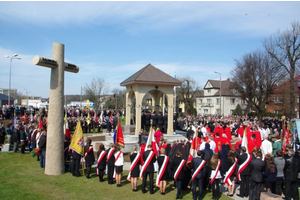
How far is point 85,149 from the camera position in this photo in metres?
10.2

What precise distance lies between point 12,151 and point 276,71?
34276 millimetres

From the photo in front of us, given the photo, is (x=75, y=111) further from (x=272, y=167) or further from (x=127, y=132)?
(x=272, y=167)

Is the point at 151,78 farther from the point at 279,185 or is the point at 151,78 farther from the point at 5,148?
the point at 279,185

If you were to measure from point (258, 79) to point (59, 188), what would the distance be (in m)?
34.2

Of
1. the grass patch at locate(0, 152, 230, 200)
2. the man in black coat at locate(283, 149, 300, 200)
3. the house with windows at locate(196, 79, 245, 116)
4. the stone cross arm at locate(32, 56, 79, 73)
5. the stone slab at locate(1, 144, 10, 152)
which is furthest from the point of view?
the house with windows at locate(196, 79, 245, 116)

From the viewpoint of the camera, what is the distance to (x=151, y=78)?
17.9m

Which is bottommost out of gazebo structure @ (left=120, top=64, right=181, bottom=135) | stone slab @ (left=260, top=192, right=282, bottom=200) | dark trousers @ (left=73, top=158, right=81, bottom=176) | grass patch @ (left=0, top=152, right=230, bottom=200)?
grass patch @ (left=0, top=152, right=230, bottom=200)

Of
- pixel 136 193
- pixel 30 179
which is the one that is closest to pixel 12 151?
pixel 30 179

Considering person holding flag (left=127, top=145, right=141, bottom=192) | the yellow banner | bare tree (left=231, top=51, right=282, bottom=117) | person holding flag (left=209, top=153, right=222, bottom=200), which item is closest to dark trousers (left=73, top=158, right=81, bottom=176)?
the yellow banner

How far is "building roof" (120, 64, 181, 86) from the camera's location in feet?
57.2

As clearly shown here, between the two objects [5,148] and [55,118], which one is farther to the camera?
[5,148]

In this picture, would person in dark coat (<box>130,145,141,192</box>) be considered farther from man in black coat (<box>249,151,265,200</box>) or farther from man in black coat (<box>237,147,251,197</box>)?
man in black coat (<box>249,151,265,200</box>)

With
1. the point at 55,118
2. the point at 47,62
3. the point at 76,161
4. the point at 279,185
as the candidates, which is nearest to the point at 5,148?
the point at 55,118

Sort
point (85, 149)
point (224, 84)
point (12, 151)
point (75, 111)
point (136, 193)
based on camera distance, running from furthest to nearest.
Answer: point (224, 84) → point (75, 111) → point (12, 151) → point (85, 149) → point (136, 193)
